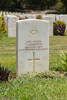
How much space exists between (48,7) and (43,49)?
71.3m

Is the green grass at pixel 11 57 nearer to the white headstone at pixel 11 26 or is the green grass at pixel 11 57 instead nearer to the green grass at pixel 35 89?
the green grass at pixel 35 89

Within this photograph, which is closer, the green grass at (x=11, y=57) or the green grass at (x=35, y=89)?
the green grass at (x=35, y=89)

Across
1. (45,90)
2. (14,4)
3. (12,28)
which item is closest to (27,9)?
(14,4)

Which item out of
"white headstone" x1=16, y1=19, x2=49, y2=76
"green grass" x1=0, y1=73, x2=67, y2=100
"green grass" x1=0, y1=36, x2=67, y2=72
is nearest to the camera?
"green grass" x1=0, y1=73, x2=67, y2=100

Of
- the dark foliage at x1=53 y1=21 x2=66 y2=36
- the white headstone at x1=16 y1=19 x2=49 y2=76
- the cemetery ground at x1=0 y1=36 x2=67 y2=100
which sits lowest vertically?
the dark foliage at x1=53 y1=21 x2=66 y2=36

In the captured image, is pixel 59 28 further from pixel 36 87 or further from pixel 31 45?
pixel 36 87

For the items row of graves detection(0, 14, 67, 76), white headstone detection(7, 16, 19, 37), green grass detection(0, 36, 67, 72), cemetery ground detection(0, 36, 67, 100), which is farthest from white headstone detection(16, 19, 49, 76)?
white headstone detection(7, 16, 19, 37)

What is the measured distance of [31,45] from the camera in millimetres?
8617

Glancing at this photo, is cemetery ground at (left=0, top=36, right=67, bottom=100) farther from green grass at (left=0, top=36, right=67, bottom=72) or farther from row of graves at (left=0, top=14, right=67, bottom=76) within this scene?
green grass at (left=0, top=36, right=67, bottom=72)

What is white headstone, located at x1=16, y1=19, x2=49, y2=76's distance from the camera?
8.54m

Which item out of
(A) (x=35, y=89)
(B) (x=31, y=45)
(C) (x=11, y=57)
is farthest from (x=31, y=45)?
(C) (x=11, y=57)

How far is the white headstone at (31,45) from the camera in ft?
28.0

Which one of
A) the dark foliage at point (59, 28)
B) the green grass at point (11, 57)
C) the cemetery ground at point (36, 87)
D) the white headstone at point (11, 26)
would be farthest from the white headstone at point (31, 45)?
the dark foliage at point (59, 28)

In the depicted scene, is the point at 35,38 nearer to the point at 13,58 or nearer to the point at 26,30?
the point at 26,30
